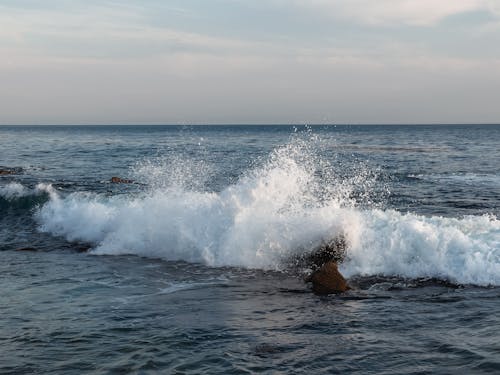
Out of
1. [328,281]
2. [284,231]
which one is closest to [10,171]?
[284,231]

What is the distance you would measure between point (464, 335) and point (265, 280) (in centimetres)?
448

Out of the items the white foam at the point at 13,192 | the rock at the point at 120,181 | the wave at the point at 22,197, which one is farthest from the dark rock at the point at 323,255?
the rock at the point at 120,181

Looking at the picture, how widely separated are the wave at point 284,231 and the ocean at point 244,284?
0.04m

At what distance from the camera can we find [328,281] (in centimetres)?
1067

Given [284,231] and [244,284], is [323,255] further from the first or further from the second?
[244,284]

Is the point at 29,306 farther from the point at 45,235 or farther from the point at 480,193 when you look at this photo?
the point at 480,193

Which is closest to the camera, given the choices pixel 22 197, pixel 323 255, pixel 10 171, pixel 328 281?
pixel 328 281

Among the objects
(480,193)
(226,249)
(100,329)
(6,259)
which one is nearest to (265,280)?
(226,249)

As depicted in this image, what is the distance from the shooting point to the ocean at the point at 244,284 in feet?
24.5

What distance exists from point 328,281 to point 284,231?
3129 mm

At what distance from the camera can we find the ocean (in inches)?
294

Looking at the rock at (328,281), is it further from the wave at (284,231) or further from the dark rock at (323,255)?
the dark rock at (323,255)

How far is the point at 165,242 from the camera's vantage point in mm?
14641

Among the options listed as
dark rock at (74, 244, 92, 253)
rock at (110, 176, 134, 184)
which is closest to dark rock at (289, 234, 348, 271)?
dark rock at (74, 244, 92, 253)
